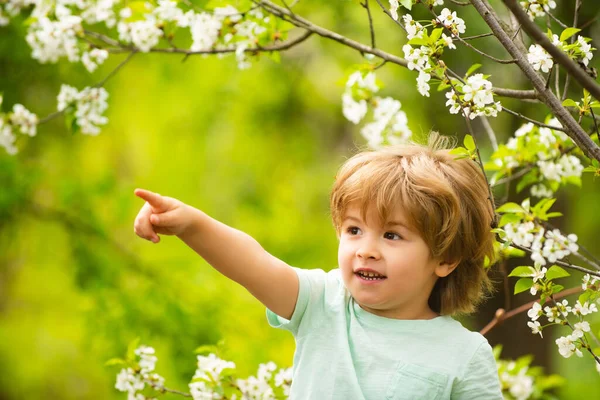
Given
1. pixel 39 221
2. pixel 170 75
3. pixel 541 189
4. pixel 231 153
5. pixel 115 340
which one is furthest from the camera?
pixel 231 153

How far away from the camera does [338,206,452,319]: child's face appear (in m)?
1.89

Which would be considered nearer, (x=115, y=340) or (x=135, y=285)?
(x=115, y=340)

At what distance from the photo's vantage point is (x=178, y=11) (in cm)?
279

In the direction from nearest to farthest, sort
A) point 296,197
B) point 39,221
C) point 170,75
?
point 39,221 → point 170,75 → point 296,197

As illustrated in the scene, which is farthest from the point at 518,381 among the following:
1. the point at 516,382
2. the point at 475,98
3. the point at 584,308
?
the point at 475,98

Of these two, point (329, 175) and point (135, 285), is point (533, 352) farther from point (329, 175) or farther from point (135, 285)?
point (329, 175)

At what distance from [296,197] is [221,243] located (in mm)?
7545

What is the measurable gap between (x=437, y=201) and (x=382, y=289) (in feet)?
0.89

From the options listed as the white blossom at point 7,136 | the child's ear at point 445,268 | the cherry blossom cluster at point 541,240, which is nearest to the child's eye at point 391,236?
the child's ear at point 445,268

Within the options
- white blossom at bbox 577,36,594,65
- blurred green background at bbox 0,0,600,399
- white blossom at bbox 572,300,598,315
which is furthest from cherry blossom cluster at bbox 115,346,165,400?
white blossom at bbox 577,36,594,65

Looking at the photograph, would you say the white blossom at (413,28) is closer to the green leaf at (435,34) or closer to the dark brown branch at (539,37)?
the green leaf at (435,34)

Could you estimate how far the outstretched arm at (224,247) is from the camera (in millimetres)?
1686

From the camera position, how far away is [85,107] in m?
2.94

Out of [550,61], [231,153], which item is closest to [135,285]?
[231,153]
